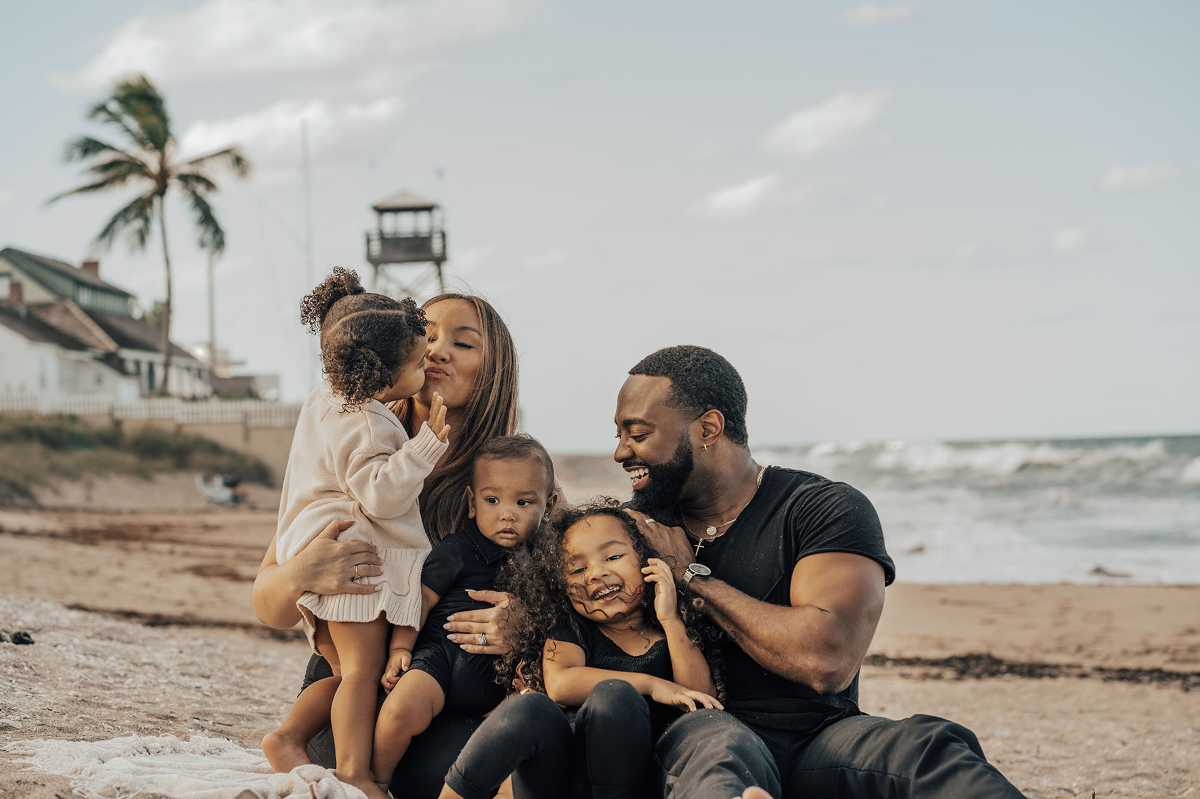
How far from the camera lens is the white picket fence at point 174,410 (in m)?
31.1

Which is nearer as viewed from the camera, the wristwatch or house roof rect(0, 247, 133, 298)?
the wristwatch

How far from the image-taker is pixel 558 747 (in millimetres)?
3178

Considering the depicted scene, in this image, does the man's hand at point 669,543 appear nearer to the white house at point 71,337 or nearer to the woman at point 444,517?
the woman at point 444,517

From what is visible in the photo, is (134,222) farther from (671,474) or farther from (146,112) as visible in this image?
(671,474)

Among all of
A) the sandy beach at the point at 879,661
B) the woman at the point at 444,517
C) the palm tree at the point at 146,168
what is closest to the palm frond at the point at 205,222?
the palm tree at the point at 146,168

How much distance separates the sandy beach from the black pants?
1.89m

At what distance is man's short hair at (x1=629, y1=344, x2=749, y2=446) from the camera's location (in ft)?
12.3

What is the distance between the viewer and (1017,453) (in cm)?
4550

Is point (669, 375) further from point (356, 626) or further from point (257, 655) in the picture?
point (257, 655)

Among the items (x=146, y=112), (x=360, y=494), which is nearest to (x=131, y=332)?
(x=146, y=112)

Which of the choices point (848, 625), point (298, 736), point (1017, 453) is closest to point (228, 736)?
point (298, 736)

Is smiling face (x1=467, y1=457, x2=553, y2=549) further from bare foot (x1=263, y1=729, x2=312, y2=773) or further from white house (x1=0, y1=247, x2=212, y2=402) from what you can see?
white house (x1=0, y1=247, x2=212, y2=402)

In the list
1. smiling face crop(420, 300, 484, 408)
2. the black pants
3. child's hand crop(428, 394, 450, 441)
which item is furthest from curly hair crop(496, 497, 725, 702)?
smiling face crop(420, 300, 484, 408)

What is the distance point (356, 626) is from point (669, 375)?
4.21 feet
